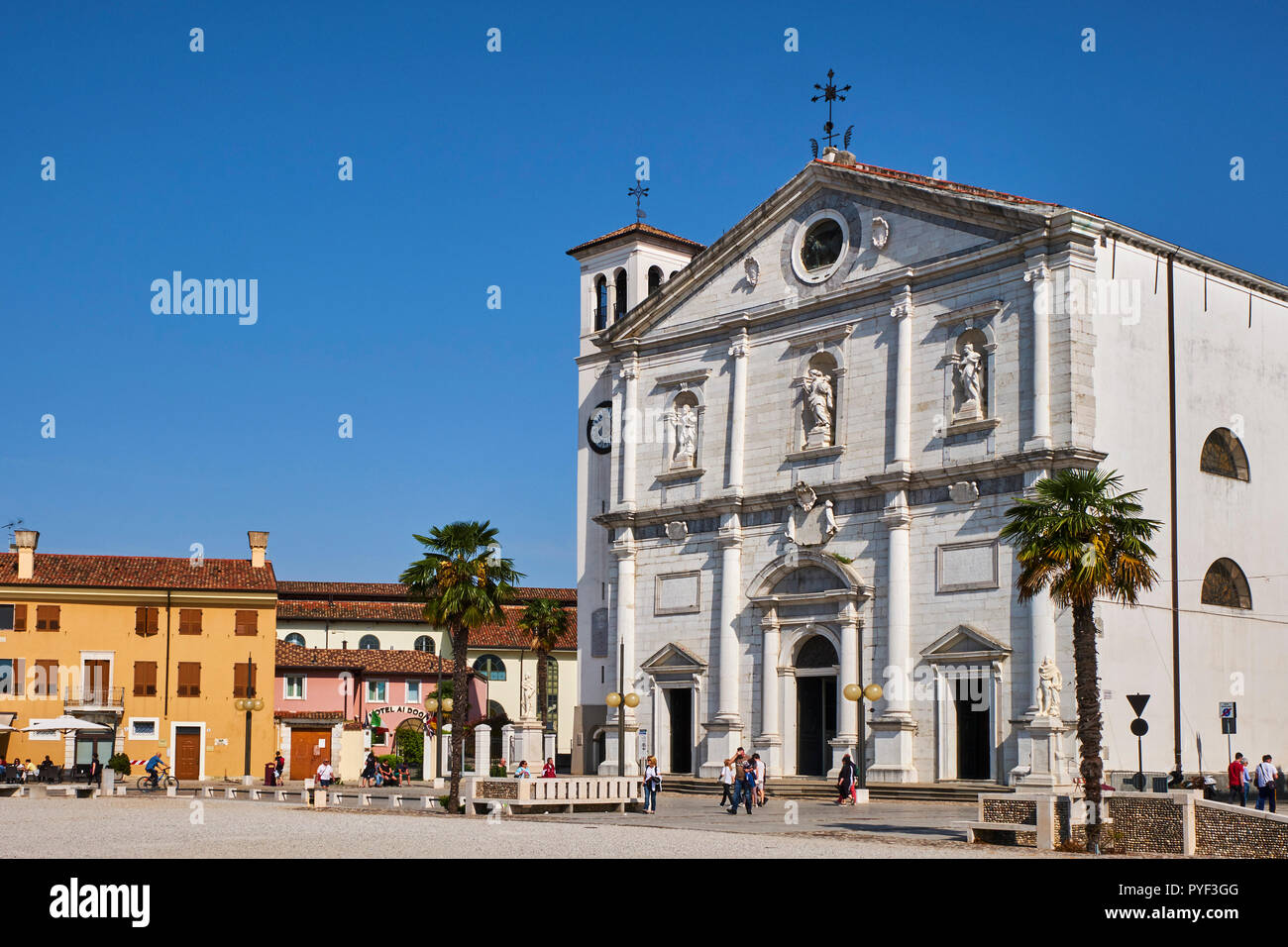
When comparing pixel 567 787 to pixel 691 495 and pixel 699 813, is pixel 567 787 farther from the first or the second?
pixel 691 495

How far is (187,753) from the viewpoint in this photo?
61.0m

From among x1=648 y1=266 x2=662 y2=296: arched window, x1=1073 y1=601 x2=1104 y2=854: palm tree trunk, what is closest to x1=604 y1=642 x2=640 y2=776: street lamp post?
x1=648 y1=266 x2=662 y2=296: arched window

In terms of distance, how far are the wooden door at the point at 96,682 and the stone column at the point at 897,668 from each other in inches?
1328

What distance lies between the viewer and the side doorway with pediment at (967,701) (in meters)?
37.2

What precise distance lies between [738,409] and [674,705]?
8.77 metres

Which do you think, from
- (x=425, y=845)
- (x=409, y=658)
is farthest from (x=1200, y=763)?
(x=409, y=658)

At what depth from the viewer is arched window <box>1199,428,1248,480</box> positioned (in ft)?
Answer: 129

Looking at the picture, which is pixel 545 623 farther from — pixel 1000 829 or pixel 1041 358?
pixel 1000 829

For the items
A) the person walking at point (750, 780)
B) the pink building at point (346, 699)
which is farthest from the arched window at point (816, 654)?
the pink building at point (346, 699)

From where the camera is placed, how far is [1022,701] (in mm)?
36562

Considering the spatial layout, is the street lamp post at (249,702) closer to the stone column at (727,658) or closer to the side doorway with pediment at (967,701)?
the stone column at (727,658)

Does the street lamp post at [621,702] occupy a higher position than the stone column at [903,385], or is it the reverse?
the stone column at [903,385]

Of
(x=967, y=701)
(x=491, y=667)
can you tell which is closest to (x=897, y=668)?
(x=967, y=701)

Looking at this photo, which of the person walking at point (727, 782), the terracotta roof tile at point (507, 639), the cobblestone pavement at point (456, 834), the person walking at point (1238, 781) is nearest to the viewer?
the cobblestone pavement at point (456, 834)
